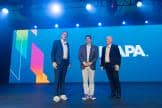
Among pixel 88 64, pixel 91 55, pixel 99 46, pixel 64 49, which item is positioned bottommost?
pixel 88 64

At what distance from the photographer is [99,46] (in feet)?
42.4

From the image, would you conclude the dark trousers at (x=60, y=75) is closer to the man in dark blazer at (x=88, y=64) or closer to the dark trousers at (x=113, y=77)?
the man in dark blazer at (x=88, y=64)

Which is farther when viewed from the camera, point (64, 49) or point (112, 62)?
point (112, 62)

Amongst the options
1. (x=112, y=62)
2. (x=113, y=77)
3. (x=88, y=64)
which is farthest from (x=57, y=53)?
(x=113, y=77)

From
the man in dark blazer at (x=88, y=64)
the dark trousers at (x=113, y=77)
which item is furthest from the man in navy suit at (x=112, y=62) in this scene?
the man in dark blazer at (x=88, y=64)

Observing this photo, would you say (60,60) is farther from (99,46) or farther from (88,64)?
(99,46)

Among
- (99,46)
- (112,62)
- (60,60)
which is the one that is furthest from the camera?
(99,46)

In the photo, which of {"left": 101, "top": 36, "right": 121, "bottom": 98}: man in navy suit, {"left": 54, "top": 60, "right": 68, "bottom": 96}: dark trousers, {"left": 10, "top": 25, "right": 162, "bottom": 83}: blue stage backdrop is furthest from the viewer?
{"left": 10, "top": 25, "right": 162, "bottom": 83}: blue stage backdrop

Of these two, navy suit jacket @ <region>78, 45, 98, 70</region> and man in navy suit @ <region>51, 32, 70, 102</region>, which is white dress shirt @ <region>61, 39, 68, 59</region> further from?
navy suit jacket @ <region>78, 45, 98, 70</region>

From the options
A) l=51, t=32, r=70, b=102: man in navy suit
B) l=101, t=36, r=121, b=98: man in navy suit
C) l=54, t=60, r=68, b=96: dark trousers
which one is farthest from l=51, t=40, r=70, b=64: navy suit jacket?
l=101, t=36, r=121, b=98: man in navy suit

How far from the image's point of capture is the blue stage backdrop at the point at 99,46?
41.6 ft

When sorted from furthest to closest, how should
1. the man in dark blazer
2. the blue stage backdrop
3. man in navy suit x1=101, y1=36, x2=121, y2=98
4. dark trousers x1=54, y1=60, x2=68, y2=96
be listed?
the blue stage backdrop, man in navy suit x1=101, y1=36, x2=121, y2=98, the man in dark blazer, dark trousers x1=54, y1=60, x2=68, y2=96

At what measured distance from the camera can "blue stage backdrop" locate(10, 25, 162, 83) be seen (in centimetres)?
1267

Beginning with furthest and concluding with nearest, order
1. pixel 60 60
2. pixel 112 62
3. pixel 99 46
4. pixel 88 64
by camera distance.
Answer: pixel 99 46, pixel 112 62, pixel 88 64, pixel 60 60
